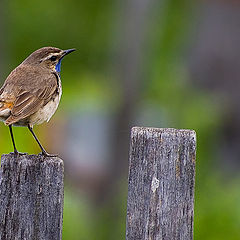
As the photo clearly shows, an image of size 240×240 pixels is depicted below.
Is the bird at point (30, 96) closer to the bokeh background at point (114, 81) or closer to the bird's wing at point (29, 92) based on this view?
the bird's wing at point (29, 92)

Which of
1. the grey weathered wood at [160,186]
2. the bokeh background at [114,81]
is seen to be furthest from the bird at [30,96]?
the bokeh background at [114,81]

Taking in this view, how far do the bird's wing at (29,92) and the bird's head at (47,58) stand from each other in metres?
0.28

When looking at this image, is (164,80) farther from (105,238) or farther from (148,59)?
(105,238)

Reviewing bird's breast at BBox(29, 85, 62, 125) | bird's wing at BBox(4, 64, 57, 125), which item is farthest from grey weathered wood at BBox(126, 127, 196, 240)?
bird's breast at BBox(29, 85, 62, 125)

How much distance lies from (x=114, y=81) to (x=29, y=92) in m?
4.02

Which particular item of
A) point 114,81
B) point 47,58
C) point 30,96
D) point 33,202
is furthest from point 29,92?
point 114,81

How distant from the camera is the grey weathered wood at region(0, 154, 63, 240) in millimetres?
4020

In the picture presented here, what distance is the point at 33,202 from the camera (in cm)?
404

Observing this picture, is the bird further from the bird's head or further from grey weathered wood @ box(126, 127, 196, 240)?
grey weathered wood @ box(126, 127, 196, 240)

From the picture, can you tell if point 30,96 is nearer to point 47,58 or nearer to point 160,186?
point 47,58

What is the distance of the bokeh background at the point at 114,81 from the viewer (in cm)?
1015

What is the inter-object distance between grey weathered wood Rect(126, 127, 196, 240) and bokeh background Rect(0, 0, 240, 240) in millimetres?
5209

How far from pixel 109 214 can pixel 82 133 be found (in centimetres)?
592

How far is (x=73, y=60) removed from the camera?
13344 mm
